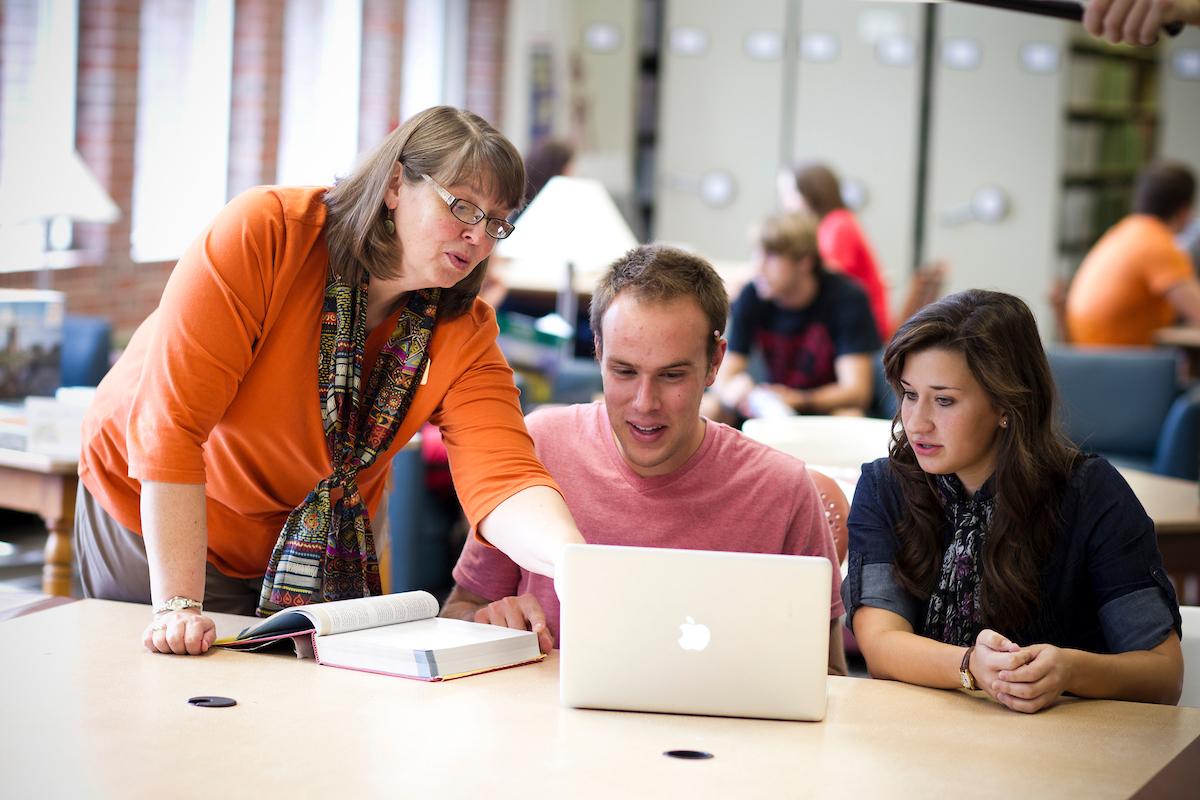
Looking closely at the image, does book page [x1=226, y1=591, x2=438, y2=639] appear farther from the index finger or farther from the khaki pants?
the khaki pants

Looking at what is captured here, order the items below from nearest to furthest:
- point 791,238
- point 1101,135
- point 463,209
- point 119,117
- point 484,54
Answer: point 463,209, point 791,238, point 119,117, point 484,54, point 1101,135

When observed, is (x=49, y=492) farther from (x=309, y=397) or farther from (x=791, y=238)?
(x=791, y=238)

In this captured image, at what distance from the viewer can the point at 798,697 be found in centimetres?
160

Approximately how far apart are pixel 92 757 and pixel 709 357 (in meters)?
1.08

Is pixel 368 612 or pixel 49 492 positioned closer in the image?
pixel 368 612

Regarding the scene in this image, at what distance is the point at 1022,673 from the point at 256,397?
108 cm

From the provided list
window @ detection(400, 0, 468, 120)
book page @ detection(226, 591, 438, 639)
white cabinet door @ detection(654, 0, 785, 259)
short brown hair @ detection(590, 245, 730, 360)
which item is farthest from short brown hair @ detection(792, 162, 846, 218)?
book page @ detection(226, 591, 438, 639)

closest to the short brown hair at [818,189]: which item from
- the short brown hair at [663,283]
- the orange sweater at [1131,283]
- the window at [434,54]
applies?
the orange sweater at [1131,283]

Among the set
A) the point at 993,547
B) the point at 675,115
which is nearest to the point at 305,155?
the point at 675,115

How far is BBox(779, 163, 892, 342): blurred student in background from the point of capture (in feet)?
19.0

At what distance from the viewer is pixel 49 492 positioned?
120 inches

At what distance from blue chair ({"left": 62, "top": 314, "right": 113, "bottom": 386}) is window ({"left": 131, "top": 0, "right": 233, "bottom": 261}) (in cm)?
88

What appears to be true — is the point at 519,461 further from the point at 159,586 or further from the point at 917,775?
the point at 917,775

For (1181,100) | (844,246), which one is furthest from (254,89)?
(1181,100)
